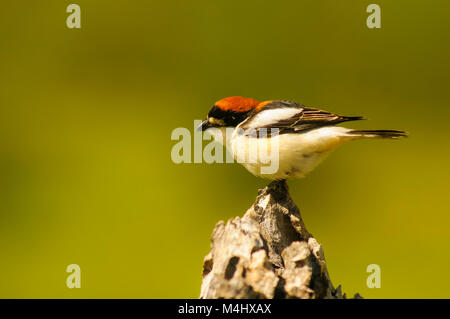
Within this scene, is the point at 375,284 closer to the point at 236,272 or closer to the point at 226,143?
the point at 226,143

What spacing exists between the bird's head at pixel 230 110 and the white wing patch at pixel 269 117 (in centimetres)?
8

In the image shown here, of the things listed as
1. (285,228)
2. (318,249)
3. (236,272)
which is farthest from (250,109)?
(236,272)

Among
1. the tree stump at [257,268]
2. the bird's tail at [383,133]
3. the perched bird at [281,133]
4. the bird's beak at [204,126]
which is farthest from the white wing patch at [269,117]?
the tree stump at [257,268]

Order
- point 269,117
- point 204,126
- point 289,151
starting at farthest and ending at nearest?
point 204,126, point 269,117, point 289,151

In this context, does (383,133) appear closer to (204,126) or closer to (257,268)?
(204,126)

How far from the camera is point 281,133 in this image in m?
3.44

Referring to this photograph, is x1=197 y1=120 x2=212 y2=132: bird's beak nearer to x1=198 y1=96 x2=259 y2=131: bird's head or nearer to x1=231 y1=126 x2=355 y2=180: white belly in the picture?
x1=198 y1=96 x2=259 y2=131: bird's head

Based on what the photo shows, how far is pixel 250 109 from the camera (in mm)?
3570

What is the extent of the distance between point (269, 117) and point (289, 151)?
30 cm

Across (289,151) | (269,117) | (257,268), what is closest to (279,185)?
(289,151)

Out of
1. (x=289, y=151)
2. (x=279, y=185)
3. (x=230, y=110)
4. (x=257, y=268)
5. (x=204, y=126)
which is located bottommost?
(x=257, y=268)

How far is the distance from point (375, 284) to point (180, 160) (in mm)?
3148

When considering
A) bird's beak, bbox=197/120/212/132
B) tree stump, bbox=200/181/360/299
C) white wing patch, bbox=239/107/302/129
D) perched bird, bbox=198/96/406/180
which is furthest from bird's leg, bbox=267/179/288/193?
bird's beak, bbox=197/120/212/132
